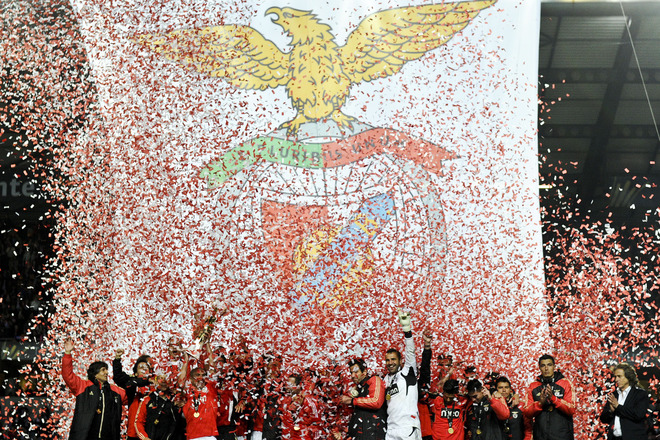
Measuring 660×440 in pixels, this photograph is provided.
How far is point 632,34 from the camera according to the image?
1115 centimetres

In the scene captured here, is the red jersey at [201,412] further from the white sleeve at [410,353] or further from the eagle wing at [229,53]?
the eagle wing at [229,53]

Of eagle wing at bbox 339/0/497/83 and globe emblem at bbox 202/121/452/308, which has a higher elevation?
eagle wing at bbox 339/0/497/83

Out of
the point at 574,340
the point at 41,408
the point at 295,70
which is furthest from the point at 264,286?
the point at 41,408

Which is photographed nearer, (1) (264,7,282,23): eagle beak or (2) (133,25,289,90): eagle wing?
(2) (133,25,289,90): eagle wing

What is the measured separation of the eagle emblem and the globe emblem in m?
0.46

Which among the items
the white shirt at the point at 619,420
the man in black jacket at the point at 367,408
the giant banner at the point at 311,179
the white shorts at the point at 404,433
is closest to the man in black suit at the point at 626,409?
the white shirt at the point at 619,420

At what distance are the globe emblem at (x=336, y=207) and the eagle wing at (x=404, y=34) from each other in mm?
952

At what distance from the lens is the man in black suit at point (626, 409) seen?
22.4 ft

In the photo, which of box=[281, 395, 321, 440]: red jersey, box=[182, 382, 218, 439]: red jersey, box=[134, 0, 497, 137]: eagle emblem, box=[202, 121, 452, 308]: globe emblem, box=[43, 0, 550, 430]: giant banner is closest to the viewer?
box=[182, 382, 218, 439]: red jersey

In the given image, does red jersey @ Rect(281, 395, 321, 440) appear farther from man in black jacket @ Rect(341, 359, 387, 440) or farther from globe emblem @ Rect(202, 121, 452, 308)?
globe emblem @ Rect(202, 121, 452, 308)

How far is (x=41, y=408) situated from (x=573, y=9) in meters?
9.86

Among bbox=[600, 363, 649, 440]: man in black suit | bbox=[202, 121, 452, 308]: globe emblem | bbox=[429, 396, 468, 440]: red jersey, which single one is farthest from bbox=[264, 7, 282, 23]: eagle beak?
bbox=[600, 363, 649, 440]: man in black suit

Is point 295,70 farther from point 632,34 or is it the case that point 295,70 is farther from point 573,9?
point 632,34

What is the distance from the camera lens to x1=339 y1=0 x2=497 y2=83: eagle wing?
10.2 metres
